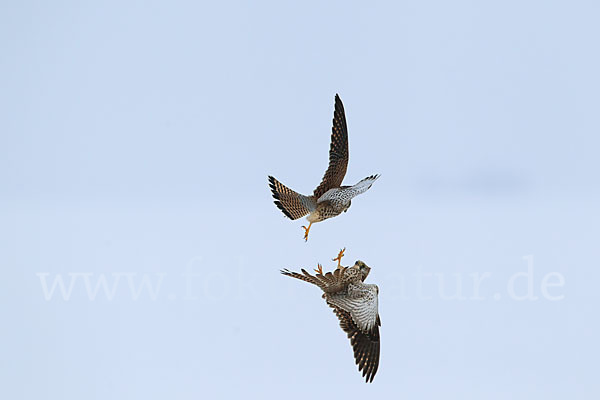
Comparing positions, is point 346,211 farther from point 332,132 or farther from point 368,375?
point 368,375

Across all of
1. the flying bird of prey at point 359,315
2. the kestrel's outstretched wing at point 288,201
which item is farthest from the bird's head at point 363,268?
the kestrel's outstretched wing at point 288,201

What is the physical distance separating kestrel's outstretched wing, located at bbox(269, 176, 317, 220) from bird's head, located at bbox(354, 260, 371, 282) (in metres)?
0.96

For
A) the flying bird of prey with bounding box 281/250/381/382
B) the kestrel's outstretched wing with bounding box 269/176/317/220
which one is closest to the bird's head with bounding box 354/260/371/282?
the flying bird of prey with bounding box 281/250/381/382

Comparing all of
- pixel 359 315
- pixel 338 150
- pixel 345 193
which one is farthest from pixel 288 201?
pixel 338 150

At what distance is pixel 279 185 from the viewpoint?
416 inches

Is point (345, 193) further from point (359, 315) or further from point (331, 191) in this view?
point (359, 315)

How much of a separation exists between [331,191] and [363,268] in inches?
47.0

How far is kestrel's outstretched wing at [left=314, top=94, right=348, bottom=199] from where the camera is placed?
39.7 feet

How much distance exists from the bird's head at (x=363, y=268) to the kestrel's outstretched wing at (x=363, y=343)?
74 cm

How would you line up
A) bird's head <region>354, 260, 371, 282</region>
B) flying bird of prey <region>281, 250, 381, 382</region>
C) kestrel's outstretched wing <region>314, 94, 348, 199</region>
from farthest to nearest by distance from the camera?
kestrel's outstretched wing <region>314, 94, 348, 199</region>, bird's head <region>354, 260, 371, 282</region>, flying bird of prey <region>281, 250, 381, 382</region>

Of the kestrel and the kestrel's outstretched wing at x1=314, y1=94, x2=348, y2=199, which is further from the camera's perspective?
the kestrel's outstretched wing at x1=314, y1=94, x2=348, y2=199

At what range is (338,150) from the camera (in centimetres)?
1223

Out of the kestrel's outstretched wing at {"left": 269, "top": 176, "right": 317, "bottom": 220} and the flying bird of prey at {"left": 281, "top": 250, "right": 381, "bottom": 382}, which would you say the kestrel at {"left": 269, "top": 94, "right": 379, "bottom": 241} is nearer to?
the kestrel's outstretched wing at {"left": 269, "top": 176, "right": 317, "bottom": 220}

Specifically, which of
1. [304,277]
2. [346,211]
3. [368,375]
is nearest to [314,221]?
[346,211]
